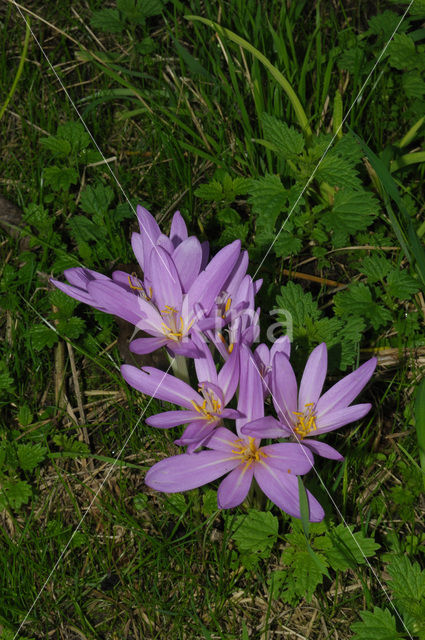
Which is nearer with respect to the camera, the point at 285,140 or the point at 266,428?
the point at 266,428

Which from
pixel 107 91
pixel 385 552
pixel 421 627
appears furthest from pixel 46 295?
pixel 421 627

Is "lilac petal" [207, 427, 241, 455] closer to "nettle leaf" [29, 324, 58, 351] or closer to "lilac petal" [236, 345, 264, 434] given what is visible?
"lilac petal" [236, 345, 264, 434]

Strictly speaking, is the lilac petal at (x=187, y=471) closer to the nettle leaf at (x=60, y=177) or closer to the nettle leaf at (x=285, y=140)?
the nettle leaf at (x=285, y=140)

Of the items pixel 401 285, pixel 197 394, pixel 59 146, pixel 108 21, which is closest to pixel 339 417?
pixel 197 394

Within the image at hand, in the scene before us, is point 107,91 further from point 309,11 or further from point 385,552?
point 385,552

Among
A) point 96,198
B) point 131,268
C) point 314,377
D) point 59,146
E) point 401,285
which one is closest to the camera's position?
point 314,377

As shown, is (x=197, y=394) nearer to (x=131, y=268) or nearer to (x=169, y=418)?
(x=169, y=418)
